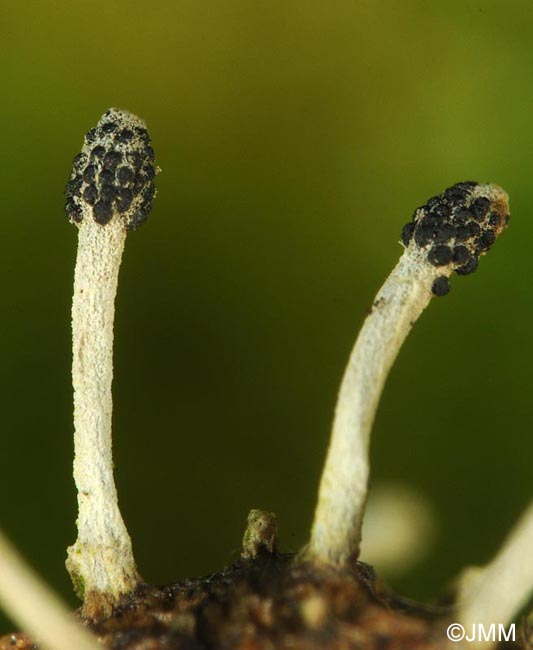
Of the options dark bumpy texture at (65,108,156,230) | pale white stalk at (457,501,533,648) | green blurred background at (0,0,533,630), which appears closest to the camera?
pale white stalk at (457,501,533,648)

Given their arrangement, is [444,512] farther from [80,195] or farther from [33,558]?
[80,195]

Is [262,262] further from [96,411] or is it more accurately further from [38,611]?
[38,611]

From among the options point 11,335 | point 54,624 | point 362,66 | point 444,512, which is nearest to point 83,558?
point 54,624

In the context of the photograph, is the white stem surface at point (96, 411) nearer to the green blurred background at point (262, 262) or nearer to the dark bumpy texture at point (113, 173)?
the dark bumpy texture at point (113, 173)

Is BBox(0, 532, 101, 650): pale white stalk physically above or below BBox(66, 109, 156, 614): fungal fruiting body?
below

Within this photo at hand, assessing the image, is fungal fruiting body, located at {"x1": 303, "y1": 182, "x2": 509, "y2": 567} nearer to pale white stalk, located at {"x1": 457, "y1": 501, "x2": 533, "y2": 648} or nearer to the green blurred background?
pale white stalk, located at {"x1": 457, "y1": 501, "x2": 533, "y2": 648}

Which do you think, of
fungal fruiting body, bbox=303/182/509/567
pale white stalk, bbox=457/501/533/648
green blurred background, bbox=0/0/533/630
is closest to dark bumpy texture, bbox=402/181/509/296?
fungal fruiting body, bbox=303/182/509/567

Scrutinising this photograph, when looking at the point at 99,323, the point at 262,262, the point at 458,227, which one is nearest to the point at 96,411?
the point at 99,323
